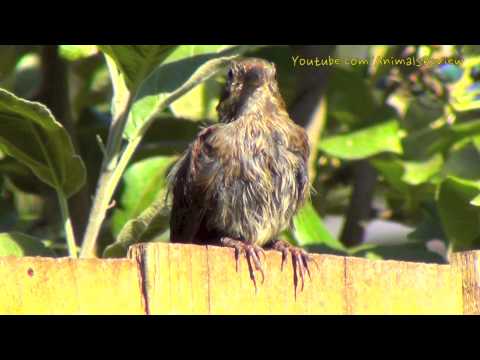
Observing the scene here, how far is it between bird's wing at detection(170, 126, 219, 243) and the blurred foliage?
92 millimetres

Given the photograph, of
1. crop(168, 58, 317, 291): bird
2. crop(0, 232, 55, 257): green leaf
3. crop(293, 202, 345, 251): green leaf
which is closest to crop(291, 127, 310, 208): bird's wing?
crop(168, 58, 317, 291): bird

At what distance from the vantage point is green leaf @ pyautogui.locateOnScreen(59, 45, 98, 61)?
3.89m

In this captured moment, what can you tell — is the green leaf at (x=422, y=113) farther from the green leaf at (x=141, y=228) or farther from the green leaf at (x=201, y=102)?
the green leaf at (x=141, y=228)

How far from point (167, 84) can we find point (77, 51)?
492 millimetres

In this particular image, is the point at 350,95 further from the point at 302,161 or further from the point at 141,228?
the point at 141,228

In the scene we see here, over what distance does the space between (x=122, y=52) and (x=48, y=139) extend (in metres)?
0.45

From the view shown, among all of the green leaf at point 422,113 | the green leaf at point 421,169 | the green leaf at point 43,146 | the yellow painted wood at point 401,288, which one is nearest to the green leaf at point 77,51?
the green leaf at point 43,146

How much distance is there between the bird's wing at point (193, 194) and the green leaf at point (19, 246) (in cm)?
61

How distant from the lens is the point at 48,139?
3297mm

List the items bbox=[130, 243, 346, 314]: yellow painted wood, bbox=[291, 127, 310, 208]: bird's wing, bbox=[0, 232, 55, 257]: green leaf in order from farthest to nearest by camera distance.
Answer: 1. bbox=[291, 127, 310, 208]: bird's wing
2. bbox=[0, 232, 55, 257]: green leaf
3. bbox=[130, 243, 346, 314]: yellow painted wood

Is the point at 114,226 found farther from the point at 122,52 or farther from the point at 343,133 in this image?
the point at 343,133

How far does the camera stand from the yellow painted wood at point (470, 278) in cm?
266

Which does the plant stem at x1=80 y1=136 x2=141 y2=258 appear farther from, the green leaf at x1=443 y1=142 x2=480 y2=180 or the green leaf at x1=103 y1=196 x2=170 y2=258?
the green leaf at x1=443 y1=142 x2=480 y2=180

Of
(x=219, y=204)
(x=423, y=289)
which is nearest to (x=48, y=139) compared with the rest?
(x=219, y=204)
